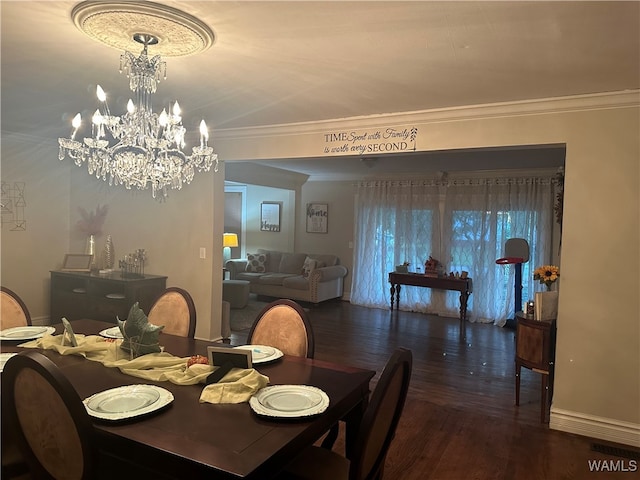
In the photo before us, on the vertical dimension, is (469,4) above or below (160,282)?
above

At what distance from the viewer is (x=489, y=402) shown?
12.1ft

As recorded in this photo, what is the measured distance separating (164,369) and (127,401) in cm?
35

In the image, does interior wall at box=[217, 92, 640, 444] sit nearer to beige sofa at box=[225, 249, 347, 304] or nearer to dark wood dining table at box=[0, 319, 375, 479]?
dark wood dining table at box=[0, 319, 375, 479]

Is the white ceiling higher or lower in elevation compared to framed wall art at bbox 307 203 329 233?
higher

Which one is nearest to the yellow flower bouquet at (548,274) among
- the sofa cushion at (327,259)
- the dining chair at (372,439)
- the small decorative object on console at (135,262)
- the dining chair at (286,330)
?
the dining chair at (286,330)

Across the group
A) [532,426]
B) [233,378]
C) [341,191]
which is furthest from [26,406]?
[341,191]

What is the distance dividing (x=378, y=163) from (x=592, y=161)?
367cm

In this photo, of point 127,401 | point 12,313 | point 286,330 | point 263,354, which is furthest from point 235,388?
point 12,313

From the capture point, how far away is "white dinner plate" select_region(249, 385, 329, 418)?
5.50 feet

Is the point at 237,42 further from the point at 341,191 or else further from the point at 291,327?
the point at 341,191

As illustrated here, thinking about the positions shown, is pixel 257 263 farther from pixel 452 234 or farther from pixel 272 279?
pixel 452 234

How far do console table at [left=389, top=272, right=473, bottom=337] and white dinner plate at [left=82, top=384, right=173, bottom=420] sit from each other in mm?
5108

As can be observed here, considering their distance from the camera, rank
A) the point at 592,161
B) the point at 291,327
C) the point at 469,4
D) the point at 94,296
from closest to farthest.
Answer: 1. the point at 469,4
2. the point at 291,327
3. the point at 592,161
4. the point at 94,296

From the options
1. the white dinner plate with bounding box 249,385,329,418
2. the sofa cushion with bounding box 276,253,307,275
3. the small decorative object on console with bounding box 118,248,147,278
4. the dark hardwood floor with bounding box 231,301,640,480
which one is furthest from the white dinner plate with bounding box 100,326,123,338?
the sofa cushion with bounding box 276,253,307,275
